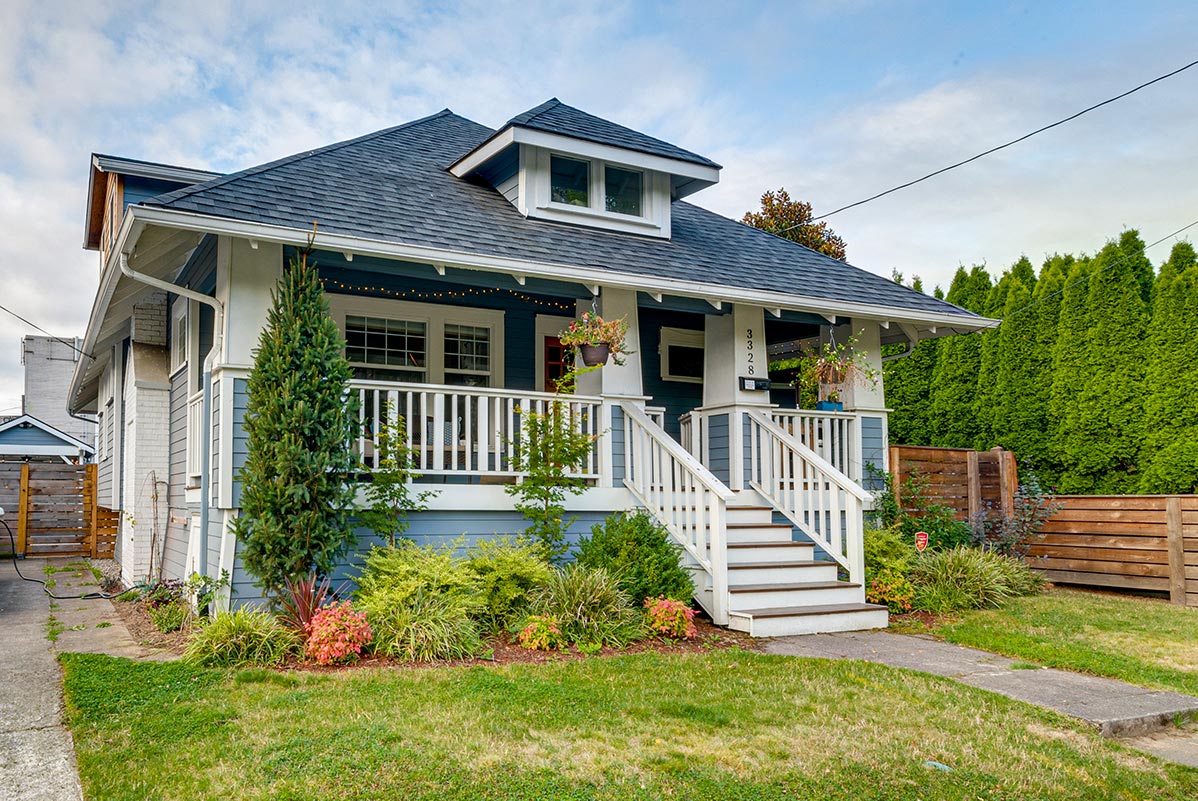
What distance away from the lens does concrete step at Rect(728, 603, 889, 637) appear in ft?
23.6

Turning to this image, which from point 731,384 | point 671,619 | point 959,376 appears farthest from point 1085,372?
point 671,619

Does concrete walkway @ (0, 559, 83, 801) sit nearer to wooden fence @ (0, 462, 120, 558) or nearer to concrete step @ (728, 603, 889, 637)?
concrete step @ (728, 603, 889, 637)

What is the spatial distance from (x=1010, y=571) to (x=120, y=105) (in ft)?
46.3

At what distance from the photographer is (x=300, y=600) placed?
629 centimetres

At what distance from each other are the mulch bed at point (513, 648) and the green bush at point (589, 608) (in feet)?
0.43

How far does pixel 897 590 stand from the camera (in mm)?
A: 8344

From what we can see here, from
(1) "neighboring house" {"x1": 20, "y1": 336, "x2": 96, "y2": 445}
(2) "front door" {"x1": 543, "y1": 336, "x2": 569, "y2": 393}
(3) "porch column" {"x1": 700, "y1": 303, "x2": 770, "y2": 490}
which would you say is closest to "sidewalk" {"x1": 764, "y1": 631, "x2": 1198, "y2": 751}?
(3) "porch column" {"x1": 700, "y1": 303, "x2": 770, "y2": 490}

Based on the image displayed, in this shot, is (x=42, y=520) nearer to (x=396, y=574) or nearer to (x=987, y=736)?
(x=396, y=574)

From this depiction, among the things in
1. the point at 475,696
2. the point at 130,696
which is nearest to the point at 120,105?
the point at 130,696

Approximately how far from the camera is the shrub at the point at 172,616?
24.1 ft

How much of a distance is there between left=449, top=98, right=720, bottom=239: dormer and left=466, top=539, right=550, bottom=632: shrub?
400 cm

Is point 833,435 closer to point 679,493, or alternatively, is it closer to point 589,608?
point 679,493

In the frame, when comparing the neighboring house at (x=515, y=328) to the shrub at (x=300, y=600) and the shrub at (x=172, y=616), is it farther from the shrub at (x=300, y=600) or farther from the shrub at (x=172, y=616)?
the shrub at (x=172, y=616)

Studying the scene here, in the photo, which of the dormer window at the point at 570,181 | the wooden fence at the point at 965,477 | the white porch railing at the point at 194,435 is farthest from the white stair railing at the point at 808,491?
the white porch railing at the point at 194,435
